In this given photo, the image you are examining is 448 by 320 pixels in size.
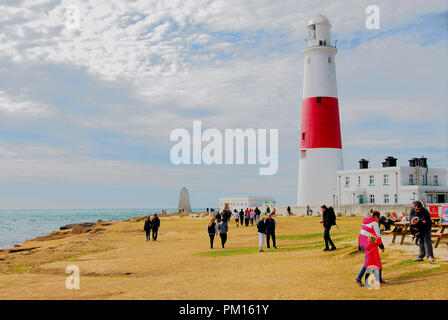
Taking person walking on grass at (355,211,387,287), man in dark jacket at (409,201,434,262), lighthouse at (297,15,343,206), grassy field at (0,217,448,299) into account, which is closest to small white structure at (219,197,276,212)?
lighthouse at (297,15,343,206)

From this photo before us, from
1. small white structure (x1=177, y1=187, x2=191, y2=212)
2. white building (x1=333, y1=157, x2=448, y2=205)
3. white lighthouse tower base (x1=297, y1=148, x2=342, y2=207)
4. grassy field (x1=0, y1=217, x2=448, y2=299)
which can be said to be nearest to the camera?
grassy field (x1=0, y1=217, x2=448, y2=299)

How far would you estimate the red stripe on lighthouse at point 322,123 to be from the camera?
46.8m

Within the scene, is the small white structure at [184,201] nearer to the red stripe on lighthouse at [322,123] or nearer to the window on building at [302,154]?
the window on building at [302,154]

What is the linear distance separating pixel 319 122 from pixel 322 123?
318 mm

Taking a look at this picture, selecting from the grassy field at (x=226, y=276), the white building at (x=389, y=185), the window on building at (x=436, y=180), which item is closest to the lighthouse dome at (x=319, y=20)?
the white building at (x=389, y=185)

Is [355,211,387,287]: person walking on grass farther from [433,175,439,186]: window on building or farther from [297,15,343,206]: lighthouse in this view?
[433,175,439,186]: window on building

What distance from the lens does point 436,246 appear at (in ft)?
47.8

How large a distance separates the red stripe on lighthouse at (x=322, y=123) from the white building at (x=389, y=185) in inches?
181

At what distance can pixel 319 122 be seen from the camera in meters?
46.8

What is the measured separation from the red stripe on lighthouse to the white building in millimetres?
4600

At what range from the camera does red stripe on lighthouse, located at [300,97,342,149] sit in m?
46.8
